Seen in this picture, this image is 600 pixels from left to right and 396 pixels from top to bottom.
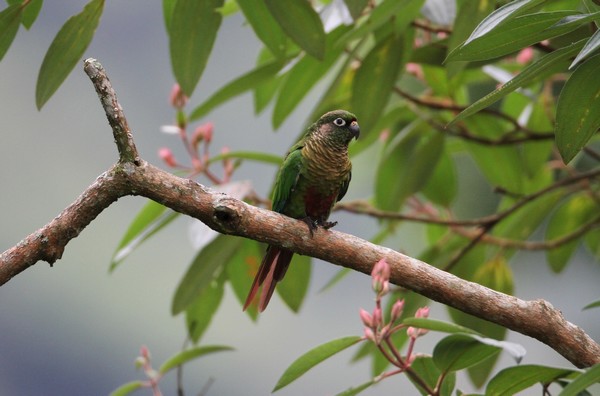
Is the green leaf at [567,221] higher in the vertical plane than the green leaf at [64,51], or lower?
higher

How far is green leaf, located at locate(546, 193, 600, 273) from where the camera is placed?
3.63 m

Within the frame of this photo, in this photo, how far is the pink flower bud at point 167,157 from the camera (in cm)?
324

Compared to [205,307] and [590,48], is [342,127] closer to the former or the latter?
[205,307]

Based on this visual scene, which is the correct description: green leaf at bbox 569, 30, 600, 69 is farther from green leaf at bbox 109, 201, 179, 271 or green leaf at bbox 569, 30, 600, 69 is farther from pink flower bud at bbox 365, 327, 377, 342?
green leaf at bbox 109, 201, 179, 271

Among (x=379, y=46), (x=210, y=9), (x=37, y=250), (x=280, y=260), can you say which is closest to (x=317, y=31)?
(x=210, y=9)

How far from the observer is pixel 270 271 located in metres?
2.72

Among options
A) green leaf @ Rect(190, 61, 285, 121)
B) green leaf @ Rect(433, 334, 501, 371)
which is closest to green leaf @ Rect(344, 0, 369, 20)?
green leaf @ Rect(190, 61, 285, 121)

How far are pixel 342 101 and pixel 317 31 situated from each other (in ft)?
3.37

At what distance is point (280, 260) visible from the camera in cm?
273

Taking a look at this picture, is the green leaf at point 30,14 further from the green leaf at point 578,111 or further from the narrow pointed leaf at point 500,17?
the green leaf at point 578,111

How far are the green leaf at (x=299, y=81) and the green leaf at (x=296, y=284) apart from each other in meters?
0.51

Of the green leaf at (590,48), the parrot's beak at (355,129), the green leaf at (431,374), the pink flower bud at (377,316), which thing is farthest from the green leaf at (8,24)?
the green leaf at (590,48)

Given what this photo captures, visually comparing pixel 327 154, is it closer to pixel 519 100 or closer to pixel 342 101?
pixel 342 101

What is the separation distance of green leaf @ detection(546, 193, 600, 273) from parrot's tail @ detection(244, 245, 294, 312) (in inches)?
52.9
